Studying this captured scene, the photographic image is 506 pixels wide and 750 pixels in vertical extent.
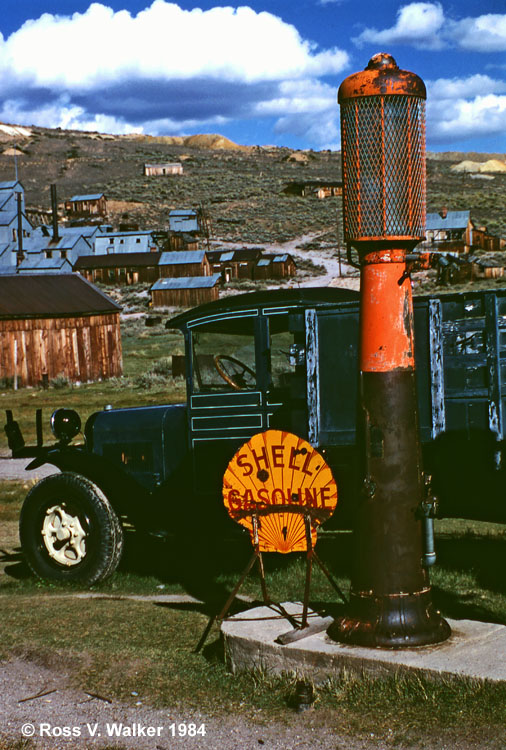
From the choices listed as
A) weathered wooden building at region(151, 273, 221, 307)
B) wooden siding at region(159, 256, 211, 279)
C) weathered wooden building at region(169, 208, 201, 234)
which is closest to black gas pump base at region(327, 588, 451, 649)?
weathered wooden building at region(151, 273, 221, 307)

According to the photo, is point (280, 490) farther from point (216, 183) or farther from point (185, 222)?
point (216, 183)

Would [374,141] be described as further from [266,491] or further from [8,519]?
[8,519]

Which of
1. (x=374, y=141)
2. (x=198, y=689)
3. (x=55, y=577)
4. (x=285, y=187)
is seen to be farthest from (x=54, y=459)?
(x=285, y=187)

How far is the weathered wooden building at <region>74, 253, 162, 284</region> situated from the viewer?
8538 centimetres

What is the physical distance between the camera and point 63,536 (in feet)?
29.7

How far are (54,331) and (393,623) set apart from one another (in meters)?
32.6

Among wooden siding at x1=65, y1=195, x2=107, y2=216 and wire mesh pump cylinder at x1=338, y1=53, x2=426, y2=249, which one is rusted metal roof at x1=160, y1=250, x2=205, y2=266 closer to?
wooden siding at x1=65, y1=195, x2=107, y2=216

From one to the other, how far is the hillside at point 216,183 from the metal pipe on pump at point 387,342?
87759mm

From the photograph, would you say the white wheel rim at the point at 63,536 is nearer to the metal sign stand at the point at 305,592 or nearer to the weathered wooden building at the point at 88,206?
the metal sign stand at the point at 305,592

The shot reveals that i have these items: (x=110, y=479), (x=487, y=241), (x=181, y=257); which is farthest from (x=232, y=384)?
(x=487, y=241)

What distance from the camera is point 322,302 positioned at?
8625 mm

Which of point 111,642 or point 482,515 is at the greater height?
point 482,515

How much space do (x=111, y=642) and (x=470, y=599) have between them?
297 centimetres

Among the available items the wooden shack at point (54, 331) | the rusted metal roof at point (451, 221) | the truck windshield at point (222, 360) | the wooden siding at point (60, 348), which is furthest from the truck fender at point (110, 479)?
the rusted metal roof at point (451, 221)
